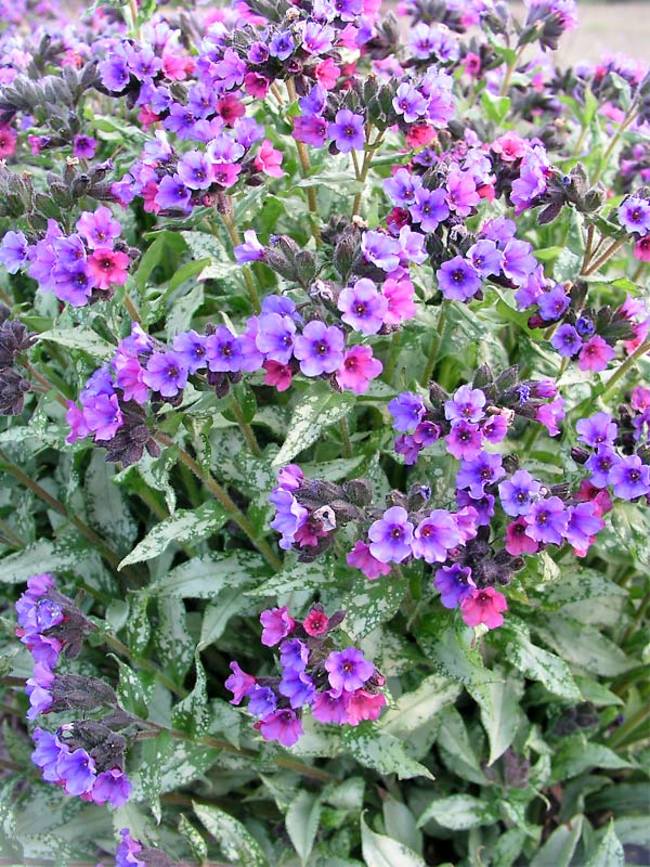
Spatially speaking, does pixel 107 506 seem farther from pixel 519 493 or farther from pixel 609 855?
pixel 609 855

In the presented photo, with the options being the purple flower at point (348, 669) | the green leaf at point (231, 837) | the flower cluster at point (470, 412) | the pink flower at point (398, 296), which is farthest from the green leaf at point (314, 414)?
the green leaf at point (231, 837)

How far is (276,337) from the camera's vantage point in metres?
1.75

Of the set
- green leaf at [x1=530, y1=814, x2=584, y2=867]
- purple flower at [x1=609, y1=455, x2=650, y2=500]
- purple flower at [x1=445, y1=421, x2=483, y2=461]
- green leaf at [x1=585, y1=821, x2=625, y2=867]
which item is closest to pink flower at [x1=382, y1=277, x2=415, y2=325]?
purple flower at [x1=445, y1=421, x2=483, y2=461]

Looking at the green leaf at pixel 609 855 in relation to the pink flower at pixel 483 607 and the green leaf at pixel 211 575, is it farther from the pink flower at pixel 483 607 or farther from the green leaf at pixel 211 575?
the green leaf at pixel 211 575

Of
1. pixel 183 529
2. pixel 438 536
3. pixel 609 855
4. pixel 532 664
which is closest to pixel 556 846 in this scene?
pixel 609 855

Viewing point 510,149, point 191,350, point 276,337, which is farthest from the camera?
point 510,149

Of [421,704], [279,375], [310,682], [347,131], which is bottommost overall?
[421,704]

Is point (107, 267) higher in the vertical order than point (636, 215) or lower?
lower

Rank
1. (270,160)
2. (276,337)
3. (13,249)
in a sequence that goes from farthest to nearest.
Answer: (270,160) → (13,249) → (276,337)

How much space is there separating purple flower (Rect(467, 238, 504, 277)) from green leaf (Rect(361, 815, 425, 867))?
5.03 feet

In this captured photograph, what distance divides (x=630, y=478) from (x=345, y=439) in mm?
695

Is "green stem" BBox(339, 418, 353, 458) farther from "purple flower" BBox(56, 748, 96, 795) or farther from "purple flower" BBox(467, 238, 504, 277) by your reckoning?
"purple flower" BBox(56, 748, 96, 795)

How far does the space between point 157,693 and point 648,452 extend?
153cm

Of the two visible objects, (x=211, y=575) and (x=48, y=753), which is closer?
(x=48, y=753)
